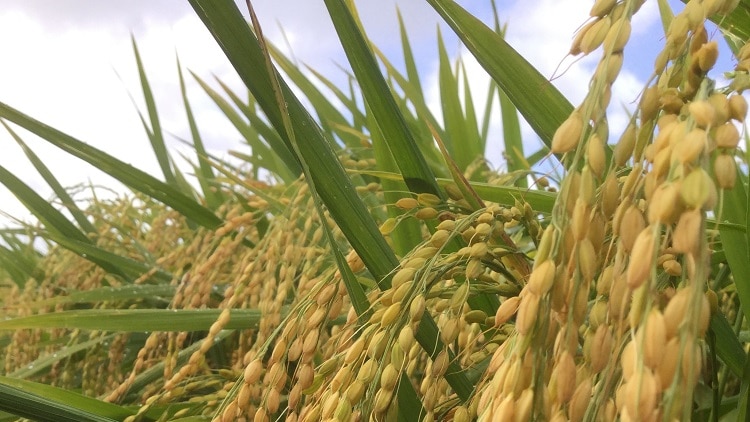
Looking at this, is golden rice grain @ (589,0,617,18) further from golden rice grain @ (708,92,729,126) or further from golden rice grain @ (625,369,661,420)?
golden rice grain @ (625,369,661,420)

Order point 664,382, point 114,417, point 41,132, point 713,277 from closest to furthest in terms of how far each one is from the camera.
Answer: point 664,382
point 114,417
point 713,277
point 41,132

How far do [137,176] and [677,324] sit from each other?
3.59 feet

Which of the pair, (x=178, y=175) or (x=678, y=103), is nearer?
(x=678, y=103)

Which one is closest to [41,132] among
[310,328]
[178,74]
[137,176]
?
[137,176]

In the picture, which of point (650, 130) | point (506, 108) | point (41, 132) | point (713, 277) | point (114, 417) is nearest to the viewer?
point (650, 130)

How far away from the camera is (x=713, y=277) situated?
2.85 feet

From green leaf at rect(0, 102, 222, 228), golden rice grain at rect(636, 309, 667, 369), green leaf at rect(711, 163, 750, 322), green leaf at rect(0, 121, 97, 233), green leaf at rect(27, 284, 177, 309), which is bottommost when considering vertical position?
green leaf at rect(711, 163, 750, 322)

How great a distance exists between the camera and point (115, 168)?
1.17 meters

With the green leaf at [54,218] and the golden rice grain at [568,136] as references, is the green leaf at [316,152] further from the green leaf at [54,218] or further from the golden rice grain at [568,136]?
the green leaf at [54,218]

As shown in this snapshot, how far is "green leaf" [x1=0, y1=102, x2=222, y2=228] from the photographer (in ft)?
3.17

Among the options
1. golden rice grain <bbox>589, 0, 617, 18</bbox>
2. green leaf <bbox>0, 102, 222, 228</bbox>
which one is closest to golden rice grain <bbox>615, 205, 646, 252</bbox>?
golden rice grain <bbox>589, 0, 617, 18</bbox>

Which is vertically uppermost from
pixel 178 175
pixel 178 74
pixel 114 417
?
pixel 178 74

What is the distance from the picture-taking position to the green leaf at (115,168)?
97 cm

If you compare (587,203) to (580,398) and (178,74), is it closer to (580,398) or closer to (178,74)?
(580,398)
